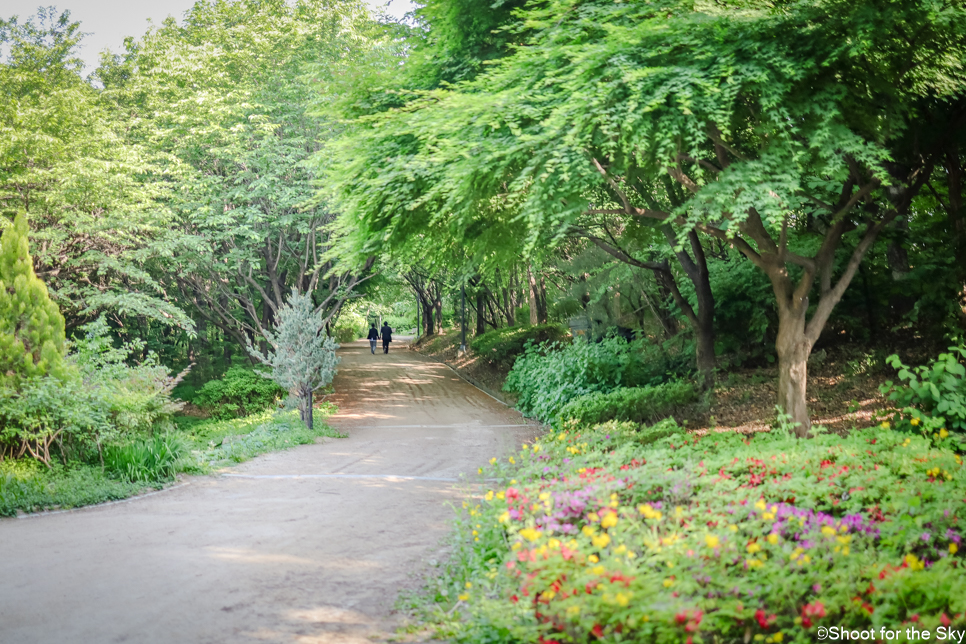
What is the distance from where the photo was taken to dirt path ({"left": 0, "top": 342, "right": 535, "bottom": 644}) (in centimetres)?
416

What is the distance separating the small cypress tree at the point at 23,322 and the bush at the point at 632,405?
318 inches

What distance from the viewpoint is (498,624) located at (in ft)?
11.0

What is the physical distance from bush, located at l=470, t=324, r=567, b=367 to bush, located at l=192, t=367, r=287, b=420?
737cm

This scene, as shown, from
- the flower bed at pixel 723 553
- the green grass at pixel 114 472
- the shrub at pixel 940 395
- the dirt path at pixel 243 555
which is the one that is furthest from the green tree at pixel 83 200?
the shrub at pixel 940 395

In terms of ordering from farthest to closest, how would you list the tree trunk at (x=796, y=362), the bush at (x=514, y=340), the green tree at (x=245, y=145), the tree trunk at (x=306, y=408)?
the bush at (x=514, y=340) < the green tree at (x=245, y=145) < the tree trunk at (x=306, y=408) < the tree trunk at (x=796, y=362)

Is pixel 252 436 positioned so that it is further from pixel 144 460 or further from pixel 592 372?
pixel 592 372

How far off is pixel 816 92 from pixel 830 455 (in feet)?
12.4

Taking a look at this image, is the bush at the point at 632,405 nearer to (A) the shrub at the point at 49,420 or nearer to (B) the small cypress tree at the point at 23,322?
(A) the shrub at the point at 49,420

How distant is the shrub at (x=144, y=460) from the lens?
28.9 ft

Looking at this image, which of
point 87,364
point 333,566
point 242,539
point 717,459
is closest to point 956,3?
point 717,459

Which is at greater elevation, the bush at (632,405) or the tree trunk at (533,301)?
the tree trunk at (533,301)

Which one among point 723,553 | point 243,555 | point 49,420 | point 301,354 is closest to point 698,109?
point 723,553

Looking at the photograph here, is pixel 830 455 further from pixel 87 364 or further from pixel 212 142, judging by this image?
pixel 212 142

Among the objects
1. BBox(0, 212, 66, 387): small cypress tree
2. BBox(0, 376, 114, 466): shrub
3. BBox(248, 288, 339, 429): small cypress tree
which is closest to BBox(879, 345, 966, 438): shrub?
BBox(0, 376, 114, 466): shrub
